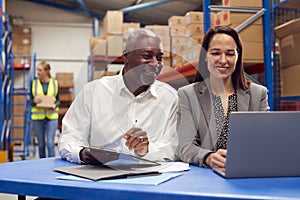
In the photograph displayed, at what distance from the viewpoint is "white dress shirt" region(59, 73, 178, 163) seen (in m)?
1.19

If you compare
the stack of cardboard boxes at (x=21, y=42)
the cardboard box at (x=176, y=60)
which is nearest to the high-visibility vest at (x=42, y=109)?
the cardboard box at (x=176, y=60)

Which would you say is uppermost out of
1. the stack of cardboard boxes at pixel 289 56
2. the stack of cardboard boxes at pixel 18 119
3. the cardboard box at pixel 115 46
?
the stack of cardboard boxes at pixel 289 56

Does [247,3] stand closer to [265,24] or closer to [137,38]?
[265,24]

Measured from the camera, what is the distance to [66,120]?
4.68 feet

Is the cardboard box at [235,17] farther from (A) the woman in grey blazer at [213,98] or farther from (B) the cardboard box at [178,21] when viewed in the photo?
(A) the woman in grey blazer at [213,98]

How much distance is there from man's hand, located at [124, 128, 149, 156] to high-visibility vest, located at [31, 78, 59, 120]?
384cm

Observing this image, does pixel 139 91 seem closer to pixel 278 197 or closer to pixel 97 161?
pixel 97 161

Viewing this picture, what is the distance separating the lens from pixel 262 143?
933 mm

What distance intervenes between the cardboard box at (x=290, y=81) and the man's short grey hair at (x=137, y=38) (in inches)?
88.7

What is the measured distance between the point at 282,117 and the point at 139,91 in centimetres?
46

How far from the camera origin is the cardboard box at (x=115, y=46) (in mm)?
1145

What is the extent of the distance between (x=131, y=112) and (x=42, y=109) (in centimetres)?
389

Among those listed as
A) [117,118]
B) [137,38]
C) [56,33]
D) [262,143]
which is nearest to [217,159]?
[262,143]

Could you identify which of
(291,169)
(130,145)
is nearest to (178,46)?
(130,145)
